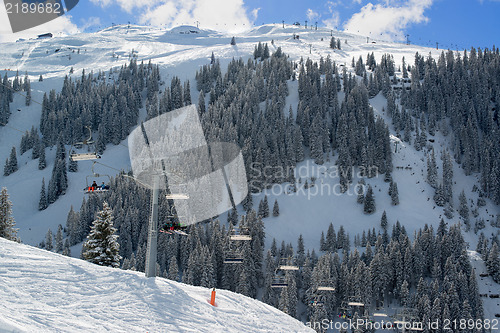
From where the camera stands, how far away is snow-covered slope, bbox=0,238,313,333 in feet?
49.1

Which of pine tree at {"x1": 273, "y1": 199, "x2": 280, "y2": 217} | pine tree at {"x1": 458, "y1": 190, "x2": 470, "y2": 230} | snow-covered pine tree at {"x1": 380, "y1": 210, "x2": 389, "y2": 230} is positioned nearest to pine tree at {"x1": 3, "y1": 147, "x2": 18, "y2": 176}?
pine tree at {"x1": 273, "y1": 199, "x2": 280, "y2": 217}

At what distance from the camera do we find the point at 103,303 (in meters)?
17.4

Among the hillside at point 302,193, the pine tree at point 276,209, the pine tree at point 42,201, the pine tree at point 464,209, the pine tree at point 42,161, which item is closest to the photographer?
the hillside at point 302,193

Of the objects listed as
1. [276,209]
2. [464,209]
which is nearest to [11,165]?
[276,209]

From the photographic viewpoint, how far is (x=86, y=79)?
169875 mm

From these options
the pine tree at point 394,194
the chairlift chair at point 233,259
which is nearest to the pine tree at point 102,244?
the chairlift chair at point 233,259

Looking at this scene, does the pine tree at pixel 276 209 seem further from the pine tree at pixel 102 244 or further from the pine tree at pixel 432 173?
the pine tree at pixel 102 244

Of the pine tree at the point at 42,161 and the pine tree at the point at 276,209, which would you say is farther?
the pine tree at the point at 42,161

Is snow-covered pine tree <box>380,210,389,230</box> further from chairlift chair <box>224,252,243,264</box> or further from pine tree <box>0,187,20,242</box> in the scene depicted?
pine tree <box>0,187,20,242</box>

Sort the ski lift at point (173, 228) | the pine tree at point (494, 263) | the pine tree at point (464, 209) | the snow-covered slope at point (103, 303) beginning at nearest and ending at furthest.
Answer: the snow-covered slope at point (103, 303)
the ski lift at point (173, 228)
the pine tree at point (494, 263)
the pine tree at point (464, 209)

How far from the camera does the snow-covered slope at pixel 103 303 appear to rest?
14953 mm

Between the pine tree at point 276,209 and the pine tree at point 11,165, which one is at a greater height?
the pine tree at point 11,165

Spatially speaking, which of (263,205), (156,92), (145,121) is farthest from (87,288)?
(156,92)

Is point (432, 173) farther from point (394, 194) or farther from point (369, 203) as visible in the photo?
point (369, 203)
